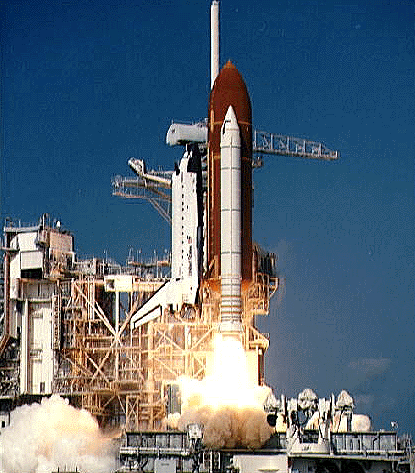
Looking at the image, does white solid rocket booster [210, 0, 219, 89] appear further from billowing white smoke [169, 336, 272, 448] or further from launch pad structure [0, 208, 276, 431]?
billowing white smoke [169, 336, 272, 448]

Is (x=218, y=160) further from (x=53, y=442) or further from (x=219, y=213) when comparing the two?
(x=53, y=442)

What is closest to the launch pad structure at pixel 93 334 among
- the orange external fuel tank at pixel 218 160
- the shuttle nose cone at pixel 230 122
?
the orange external fuel tank at pixel 218 160

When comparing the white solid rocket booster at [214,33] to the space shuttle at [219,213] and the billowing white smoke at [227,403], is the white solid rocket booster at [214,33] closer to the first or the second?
the space shuttle at [219,213]

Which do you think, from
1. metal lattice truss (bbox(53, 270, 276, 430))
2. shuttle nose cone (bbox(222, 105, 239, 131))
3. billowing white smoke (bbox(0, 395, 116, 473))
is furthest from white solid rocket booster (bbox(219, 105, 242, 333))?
billowing white smoke (bbox(0, 395, 116, 473))

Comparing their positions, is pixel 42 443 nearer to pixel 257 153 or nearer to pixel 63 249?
pixel 63 249

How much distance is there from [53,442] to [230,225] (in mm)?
8919

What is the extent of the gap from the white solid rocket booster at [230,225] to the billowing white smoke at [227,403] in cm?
88

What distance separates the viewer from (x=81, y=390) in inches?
1790

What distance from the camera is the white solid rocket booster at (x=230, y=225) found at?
128 feet

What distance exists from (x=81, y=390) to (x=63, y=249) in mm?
5394

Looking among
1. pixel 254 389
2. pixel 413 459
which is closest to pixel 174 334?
pixel 254 389

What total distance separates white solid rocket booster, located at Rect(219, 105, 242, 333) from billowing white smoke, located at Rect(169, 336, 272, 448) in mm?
880

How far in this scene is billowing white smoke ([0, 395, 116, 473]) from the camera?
39.2 meters

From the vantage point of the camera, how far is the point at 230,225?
39.3m
